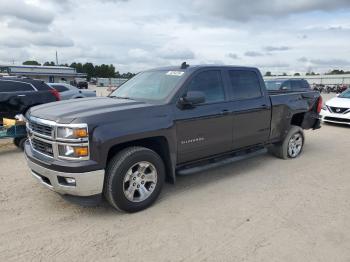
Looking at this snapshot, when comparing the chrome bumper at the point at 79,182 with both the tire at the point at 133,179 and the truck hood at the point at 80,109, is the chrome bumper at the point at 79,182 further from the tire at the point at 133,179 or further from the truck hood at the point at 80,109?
the truck hood at the point at 80,109

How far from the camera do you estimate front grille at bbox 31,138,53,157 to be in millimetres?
3840

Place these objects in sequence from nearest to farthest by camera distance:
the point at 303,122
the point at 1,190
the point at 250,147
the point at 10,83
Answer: the point at 1,190
the point at 250,147
the point at 303,122
the point at 10,83

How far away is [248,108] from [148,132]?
7.18 ft

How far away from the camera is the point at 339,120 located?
11.4 m

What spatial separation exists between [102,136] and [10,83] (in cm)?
608

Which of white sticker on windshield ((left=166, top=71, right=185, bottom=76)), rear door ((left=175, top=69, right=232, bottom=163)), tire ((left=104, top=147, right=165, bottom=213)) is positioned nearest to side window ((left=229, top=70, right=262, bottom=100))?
rear door ((left=175, top=69, right=232, bottom=163))

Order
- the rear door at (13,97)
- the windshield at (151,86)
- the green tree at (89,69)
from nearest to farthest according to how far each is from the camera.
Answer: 1. the windshield at (151,86)
2. the rear door at (13,97)
3. the green tree at (89,69)

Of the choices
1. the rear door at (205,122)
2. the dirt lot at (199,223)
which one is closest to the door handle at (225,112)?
the rear door at (205,122)

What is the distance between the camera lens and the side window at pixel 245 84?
17.7 feet

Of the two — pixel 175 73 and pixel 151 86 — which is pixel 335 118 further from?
pixel 151 86

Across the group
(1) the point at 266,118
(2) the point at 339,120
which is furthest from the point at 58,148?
(2) the point at 339,120

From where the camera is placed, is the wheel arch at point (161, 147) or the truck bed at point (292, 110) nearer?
the wheel arch at point (161, 147)

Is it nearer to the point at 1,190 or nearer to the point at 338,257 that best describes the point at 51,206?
the point at 1,190

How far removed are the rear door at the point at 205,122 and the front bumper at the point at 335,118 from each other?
775 cm
